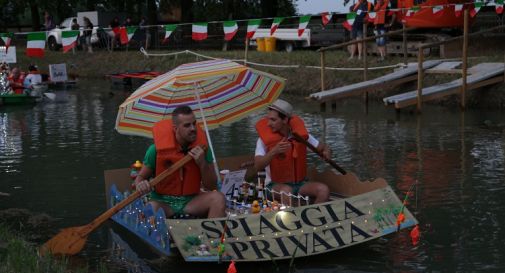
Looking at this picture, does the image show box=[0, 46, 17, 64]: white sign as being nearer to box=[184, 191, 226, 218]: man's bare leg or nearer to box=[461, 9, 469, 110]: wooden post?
box=[461, 9, 469, 110]: wooden post

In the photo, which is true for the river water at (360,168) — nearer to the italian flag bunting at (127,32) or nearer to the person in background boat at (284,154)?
the person in background boat at (284,154)

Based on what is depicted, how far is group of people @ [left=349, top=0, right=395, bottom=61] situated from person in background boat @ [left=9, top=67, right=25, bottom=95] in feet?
31.0

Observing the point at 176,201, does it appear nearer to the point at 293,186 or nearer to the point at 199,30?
the point at 293,186

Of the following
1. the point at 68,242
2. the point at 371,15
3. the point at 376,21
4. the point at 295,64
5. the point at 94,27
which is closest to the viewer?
the point at 68,242

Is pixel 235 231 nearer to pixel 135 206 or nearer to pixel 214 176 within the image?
pixel 214 176

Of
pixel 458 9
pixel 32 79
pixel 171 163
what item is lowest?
pixel 32 79

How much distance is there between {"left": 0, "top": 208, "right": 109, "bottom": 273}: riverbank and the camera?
24.5ft

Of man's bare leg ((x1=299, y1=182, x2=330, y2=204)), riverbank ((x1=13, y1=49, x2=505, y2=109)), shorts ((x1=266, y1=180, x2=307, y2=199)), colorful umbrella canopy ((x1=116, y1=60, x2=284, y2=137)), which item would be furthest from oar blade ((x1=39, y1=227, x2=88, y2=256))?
riverbank ((x1=13, y1=49, x2=505, y2=109))

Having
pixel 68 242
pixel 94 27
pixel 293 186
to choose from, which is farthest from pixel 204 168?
pixel 94 27

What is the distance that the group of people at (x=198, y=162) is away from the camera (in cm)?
885

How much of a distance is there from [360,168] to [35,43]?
11.2 metres

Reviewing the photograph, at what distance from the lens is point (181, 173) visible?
9.06m

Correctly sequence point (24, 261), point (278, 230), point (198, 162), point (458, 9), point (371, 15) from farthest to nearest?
point (371, 15) < point (458, 9) < point (198, 162) < point (278, 230) < point (24, 261)

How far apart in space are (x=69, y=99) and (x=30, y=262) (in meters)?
20.4
